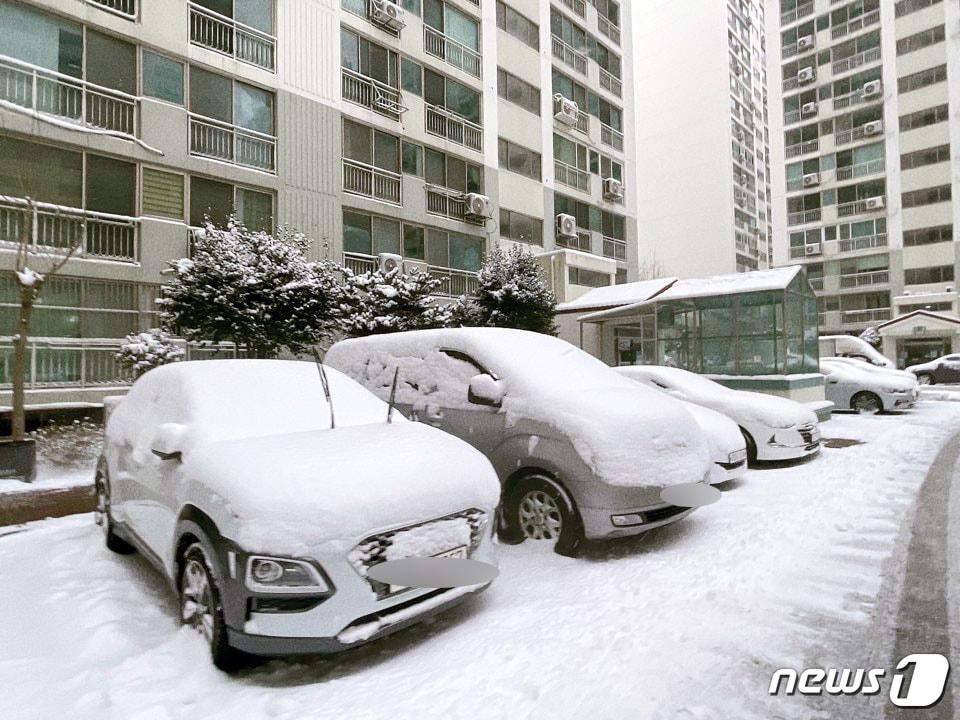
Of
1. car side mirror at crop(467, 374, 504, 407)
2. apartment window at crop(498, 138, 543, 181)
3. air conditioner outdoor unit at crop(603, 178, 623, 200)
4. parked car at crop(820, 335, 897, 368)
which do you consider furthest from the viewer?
air conditioner outdoor unit at crop(603, 178, 623, 200)

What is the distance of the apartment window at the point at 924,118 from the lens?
120 ft

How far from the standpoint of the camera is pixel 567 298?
21.8m

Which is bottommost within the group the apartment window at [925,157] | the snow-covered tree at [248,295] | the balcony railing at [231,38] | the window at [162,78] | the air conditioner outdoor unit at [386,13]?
the snow-covered tree at [248,295]

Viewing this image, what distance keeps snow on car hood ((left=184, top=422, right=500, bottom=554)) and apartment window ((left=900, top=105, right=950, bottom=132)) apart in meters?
47.3

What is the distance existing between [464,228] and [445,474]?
56.0 feet

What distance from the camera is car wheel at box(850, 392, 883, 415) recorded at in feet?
44.7

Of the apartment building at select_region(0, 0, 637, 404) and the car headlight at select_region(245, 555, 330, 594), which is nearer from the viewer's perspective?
the car headlight at select_region(245, 555, 330, 594)

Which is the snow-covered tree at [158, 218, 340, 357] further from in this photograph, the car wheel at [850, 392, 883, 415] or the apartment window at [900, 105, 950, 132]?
the apartment window at [900, 105, 950, 132]

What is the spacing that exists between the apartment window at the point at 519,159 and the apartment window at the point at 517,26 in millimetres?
4416

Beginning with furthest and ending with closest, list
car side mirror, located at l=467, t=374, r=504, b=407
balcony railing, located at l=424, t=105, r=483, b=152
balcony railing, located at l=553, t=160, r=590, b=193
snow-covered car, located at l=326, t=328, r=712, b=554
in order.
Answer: balcony railing, located at l=553, t=160, r=590, b=193 < balcony railing, located at l=424, t=105, r=483, b=152 < car side mirror, located at l=467, t=374, r=504, b=407 < snow-covered car, located at l=326, t=328, r=712, b=554

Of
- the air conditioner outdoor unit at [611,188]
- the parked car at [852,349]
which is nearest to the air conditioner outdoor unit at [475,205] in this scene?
the air conditioner outdoor unit at [611,188]

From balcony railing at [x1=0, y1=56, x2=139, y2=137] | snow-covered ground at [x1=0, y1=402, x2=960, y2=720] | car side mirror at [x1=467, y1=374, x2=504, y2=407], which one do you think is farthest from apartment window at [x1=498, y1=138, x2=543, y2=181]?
snow-covered ground at [x1=0, y1=402, x2=960, y2=720]

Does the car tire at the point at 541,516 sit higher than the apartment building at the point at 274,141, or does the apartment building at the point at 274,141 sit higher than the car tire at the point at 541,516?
the apartment building at the point at 274,141

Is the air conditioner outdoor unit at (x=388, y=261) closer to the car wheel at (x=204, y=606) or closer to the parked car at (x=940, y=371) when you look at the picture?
the car wheel at (x=204, y=606)
